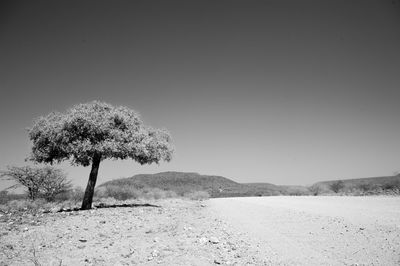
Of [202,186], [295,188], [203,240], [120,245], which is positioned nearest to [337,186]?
[295,188]

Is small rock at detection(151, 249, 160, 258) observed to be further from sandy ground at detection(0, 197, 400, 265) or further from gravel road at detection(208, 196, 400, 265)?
Answer: gravel road at detection(208, 196, 400, 265)

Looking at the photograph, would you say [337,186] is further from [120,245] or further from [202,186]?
[202,186]

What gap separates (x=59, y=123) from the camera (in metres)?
15.6

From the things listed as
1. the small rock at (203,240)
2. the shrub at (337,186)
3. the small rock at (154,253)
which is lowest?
the small rock at (154,253)

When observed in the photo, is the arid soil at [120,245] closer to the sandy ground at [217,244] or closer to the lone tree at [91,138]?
the sandy ground at [217,244]

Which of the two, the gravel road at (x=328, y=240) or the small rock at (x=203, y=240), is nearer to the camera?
the gravel road at (x=328, y=240)

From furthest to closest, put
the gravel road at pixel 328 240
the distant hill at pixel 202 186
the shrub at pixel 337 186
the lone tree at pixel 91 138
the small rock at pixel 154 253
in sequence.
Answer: the distant hill at pixel 202 186, the shrub at pixel 337 186, the lone tree at pixel 91 138, the small rock at pixel 154 253, the gravel road at pixel 328 240

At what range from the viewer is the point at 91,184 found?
16.6m

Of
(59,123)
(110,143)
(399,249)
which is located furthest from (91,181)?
(399,249)

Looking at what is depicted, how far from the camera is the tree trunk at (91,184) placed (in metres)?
16.3

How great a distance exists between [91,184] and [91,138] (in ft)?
9.54

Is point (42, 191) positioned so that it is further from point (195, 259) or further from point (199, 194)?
point (195, 259)

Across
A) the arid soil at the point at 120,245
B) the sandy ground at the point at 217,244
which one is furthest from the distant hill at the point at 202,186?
the sandy ground at the point at 217,244

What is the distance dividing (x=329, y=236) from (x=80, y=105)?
51.4 feet
